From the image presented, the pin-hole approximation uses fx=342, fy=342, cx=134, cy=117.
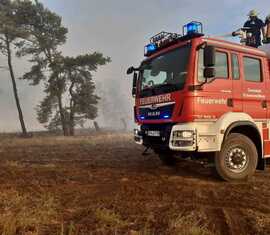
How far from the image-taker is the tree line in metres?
29.7

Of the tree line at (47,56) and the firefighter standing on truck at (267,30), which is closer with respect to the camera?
the firefighter standing on truck at (267,30)

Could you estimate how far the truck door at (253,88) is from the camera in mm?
7723

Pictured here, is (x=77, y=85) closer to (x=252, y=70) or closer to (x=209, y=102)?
(x=252, y=70)

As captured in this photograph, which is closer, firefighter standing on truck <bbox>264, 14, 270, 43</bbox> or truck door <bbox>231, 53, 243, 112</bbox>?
truck door <bbox>231, 53, 243, 112</bbox>

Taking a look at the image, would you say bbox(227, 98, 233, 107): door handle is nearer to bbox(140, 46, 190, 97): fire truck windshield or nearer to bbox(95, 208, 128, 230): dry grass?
bbox(140, 46, 190, 97): fire truck windshield

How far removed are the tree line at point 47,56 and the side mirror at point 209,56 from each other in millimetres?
24286

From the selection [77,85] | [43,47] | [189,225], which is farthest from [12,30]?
[189,225]

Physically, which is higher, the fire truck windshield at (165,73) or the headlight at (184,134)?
the fire truck windshield at (165,73)

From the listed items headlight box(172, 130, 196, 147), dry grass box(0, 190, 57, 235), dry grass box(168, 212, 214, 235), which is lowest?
dry grass box(168, 212, 214, 235)

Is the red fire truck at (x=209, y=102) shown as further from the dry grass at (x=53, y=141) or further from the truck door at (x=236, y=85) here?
the dry grass at (x=53, y=141)

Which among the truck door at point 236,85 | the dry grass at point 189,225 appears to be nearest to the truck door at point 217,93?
the truck door at point 236,85

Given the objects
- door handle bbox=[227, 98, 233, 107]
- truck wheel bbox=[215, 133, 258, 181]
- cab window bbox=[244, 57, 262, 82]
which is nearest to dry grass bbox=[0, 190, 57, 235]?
truck wheel bbox=[215, 133, 258, 181]

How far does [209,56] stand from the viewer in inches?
267

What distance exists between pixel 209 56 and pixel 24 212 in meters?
4.41
